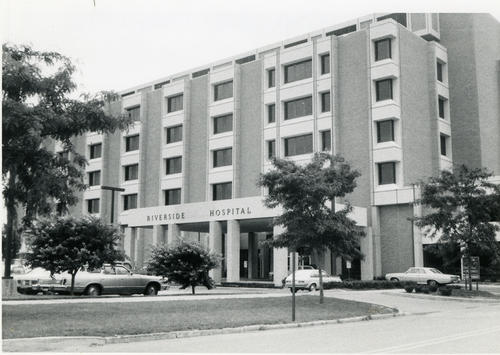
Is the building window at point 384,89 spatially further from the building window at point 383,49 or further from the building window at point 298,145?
the building window at point 298,145

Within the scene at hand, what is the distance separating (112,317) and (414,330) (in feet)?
24.1

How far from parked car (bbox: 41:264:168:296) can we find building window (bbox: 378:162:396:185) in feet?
76.2

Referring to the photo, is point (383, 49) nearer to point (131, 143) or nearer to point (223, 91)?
point (223, 91)

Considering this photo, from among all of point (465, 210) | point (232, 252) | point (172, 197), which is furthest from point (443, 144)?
point (172, 197)

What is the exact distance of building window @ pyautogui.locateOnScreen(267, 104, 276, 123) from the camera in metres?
52.2

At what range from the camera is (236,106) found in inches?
2141

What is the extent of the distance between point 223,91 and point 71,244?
115 feet

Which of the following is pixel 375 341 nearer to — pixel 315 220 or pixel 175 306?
pixel 175 306

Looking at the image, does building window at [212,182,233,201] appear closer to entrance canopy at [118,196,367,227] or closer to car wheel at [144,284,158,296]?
entrance canopy at [118,196,367,227]

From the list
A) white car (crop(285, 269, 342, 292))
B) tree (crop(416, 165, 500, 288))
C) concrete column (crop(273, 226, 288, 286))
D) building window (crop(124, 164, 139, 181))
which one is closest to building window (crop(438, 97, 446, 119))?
concrete column (crop(273, 226, 288, 286))

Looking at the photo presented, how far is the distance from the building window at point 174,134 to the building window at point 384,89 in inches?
834

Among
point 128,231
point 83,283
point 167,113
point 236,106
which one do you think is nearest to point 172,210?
point 128,231

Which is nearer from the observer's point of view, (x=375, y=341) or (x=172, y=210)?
(x=375, y=341)

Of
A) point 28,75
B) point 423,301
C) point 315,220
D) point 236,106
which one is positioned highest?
point 236,106
